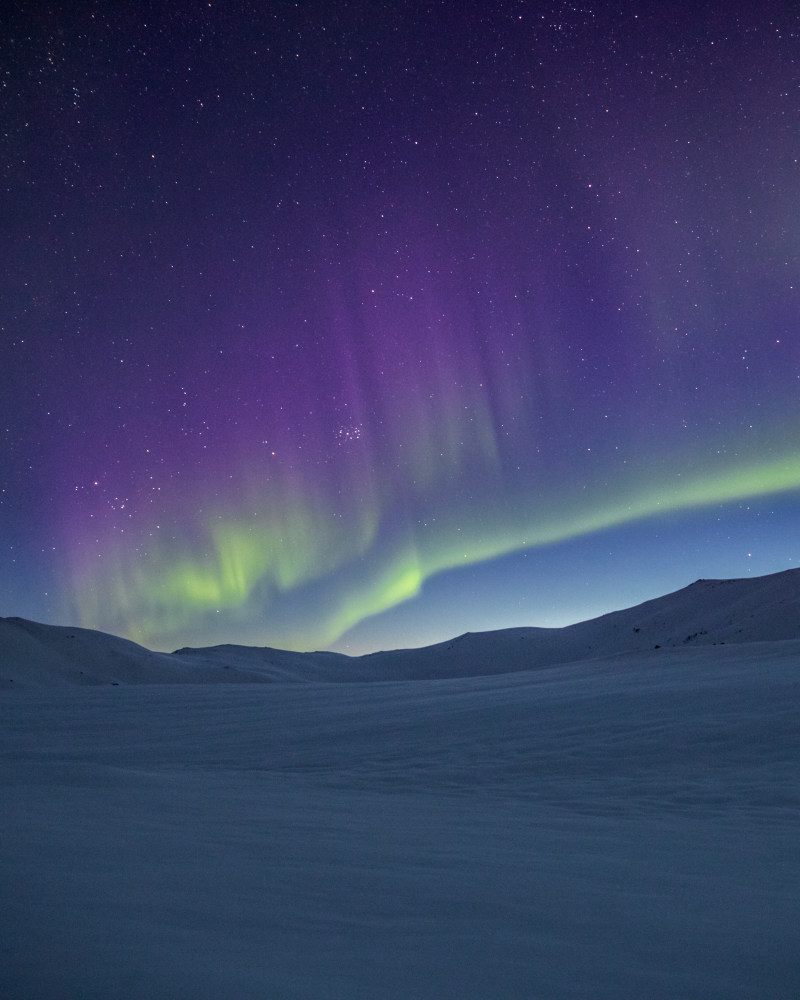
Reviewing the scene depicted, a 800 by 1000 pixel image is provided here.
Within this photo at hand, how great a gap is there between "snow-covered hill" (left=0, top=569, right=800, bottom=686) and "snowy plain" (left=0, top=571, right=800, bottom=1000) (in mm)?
19433

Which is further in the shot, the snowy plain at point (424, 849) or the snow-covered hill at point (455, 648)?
the snow-covered hill at point (455, 648)

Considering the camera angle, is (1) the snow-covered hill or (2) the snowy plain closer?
(2) the snowy plain

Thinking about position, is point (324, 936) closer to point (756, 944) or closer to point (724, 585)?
point (756, 944)

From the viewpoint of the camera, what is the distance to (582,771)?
238 inches

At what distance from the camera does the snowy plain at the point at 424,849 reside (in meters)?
1.84

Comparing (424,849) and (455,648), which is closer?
(424,849)

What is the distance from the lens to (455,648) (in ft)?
172

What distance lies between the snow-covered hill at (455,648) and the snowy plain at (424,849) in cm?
1943

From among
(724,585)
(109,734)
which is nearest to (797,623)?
(724,585)

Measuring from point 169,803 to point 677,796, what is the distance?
409cm

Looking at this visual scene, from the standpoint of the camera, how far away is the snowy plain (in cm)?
184

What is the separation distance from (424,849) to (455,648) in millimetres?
50439

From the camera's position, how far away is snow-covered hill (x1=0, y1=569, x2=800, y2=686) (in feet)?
99.4

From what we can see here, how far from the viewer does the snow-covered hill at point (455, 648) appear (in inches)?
1193
